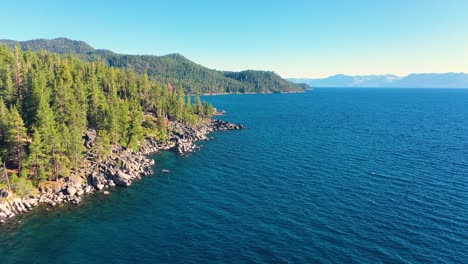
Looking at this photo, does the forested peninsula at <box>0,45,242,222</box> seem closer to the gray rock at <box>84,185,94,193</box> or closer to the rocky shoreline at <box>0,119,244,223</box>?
the gray rock at <box>84,185,94,193</box>

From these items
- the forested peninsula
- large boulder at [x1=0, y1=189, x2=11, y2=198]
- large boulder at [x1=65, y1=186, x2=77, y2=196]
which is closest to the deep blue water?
large boulder at [x1=65, y1=186, x2=77, y2=196]

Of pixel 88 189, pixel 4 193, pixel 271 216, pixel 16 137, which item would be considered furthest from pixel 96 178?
pixel 271 216

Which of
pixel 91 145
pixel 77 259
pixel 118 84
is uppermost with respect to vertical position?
pixel 118 84

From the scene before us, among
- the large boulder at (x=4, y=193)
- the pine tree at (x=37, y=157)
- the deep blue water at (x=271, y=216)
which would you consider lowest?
the deep blue water at (x=271, y=216)

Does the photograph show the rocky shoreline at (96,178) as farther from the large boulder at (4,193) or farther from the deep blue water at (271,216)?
the deep blue water at (271,216)

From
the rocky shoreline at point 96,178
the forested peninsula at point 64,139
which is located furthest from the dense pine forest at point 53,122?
the rocky shoreline at point 96,178

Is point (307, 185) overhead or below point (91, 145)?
below

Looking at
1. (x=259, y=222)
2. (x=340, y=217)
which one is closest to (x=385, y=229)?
(x=340, y=217)

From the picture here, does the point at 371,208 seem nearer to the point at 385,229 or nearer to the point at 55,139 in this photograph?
the point at 385,229
